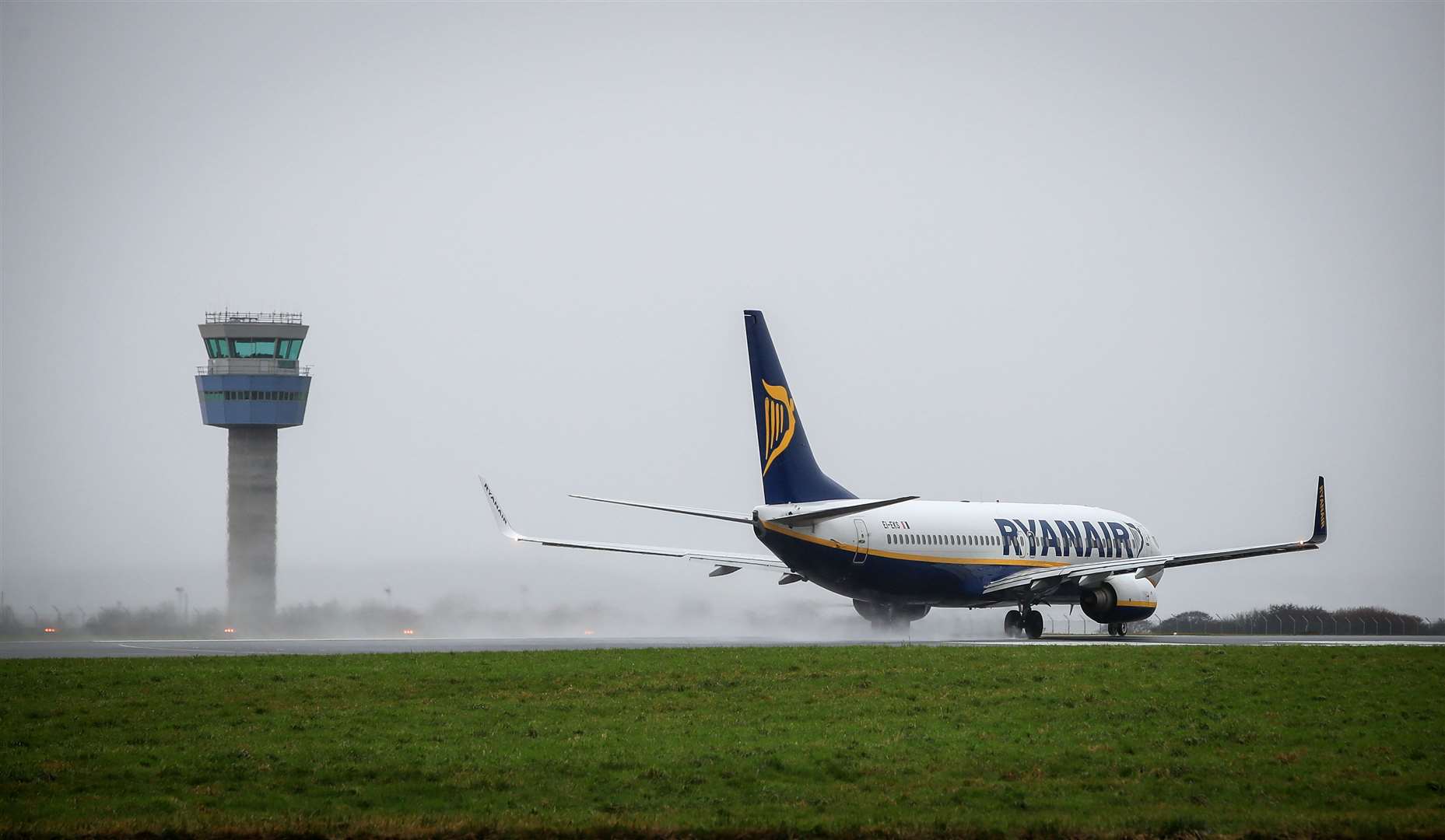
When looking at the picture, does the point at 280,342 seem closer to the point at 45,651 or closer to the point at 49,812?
the point at 45,651

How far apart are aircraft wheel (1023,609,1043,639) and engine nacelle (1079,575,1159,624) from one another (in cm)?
181

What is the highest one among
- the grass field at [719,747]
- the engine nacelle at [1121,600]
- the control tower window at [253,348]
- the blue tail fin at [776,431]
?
the control tower window at [253,348]

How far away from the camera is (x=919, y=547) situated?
5184 cm

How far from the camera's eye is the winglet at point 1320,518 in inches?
1886

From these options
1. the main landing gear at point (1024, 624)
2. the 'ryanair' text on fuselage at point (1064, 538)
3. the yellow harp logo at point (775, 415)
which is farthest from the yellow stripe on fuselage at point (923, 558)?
the yellow harp logo at point (775, 415)

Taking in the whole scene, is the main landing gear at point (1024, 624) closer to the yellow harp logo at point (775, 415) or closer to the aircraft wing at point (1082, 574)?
the aircraft wing at point (1082, 574)

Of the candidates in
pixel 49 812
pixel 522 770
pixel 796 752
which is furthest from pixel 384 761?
pixel 796 752

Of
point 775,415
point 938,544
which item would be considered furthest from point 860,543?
point 775,415

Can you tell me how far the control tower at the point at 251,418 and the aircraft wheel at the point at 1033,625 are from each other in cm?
4875

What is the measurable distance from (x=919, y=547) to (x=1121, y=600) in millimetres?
7691

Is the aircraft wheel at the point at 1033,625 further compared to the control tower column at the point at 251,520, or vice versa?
the control tower column at the point at 251,520

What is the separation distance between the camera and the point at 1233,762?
24.2 meters

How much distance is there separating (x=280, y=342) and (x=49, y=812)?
2866 inches

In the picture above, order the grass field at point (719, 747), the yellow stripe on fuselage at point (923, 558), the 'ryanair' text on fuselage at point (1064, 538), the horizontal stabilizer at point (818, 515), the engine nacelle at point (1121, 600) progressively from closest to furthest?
1. the grass field at point (719, 747)
2. the horizontal stabilizer at point (818, 515)
3. the yellow stripe on fuselage at point (923, 558)
4. the engine nacelle at point (1121, 600)
5. the 'ryanair' text on fuselage at point (1064, 538)
